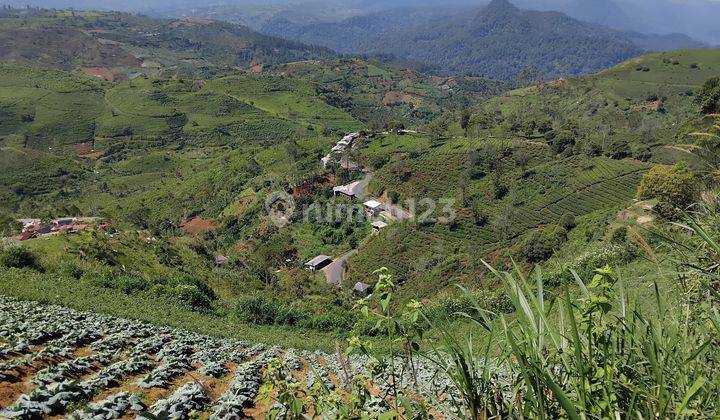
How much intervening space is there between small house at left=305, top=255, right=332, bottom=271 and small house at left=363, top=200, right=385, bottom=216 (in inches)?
333

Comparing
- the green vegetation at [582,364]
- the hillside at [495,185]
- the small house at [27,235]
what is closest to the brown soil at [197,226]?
the hillside at [495,185]

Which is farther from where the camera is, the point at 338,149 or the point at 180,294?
the point at 338,149

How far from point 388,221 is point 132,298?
35.8 m

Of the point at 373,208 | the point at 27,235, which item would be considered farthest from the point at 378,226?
the point at 27,235

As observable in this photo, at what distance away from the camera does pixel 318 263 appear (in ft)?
157

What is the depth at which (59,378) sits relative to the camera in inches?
293

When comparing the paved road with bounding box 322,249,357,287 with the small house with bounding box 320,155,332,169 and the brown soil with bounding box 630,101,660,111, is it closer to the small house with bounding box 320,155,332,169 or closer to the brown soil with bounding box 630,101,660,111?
the small house with bounding box 320,155,332,169

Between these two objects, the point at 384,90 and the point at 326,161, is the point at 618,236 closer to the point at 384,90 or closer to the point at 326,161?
the point at 326,161

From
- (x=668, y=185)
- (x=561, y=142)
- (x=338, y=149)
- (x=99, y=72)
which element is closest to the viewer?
(x=668, y=185)

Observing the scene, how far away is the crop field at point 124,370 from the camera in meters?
6.01

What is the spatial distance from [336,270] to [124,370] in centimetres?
3819

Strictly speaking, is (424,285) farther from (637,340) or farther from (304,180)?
(637,340)

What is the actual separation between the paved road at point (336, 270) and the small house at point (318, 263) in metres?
0.75

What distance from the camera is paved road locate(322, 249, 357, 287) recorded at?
146 feet
